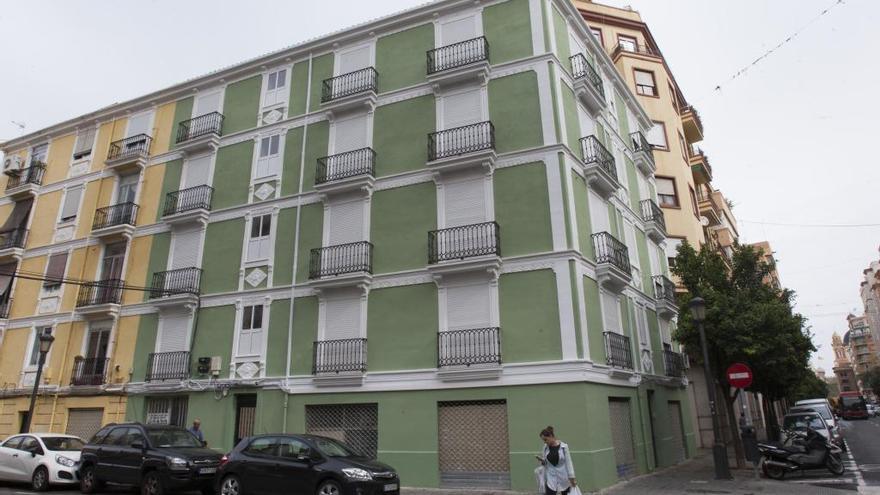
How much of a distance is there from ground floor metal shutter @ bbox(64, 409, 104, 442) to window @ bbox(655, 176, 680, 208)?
26.7m

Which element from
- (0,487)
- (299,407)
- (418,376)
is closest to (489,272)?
(418,376)

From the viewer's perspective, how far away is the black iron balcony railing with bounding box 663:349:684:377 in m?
21.5

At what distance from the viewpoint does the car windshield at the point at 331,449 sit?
1114 cm

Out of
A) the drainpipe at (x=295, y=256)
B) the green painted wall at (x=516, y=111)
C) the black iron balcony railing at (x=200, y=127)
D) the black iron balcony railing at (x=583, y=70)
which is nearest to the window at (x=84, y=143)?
the black iron balcony railing at (x=200, y=127)

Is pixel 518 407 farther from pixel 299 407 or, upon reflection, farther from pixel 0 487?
pixel 0 487

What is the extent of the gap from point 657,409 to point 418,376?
940 centimetres

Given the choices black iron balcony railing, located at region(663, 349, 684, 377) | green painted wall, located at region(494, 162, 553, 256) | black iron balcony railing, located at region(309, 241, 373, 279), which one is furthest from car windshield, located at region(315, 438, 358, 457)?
black iron balcony railing, located at region(663, 349, 684, 377)

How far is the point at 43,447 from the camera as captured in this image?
14.4 metres

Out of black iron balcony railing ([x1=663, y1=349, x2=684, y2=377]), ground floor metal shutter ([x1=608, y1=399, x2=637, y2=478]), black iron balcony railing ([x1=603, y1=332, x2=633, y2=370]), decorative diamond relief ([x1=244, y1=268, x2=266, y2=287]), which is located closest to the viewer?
ground floor metal shutter ([x1=608, y1=399, x2=637, y2=478])

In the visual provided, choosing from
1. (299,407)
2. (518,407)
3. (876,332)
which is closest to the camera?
(518,407)

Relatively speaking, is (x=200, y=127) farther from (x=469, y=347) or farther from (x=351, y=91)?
(x=469, y=347)

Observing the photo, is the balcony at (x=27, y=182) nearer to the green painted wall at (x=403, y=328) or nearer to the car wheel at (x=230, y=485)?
the green painted wall at (x=403, y=328)

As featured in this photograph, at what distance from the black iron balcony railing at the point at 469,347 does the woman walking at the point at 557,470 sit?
555cm

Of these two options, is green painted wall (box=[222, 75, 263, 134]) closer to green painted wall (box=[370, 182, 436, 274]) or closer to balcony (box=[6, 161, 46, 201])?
green painted wall (box=[370, 182, 436, 274])
